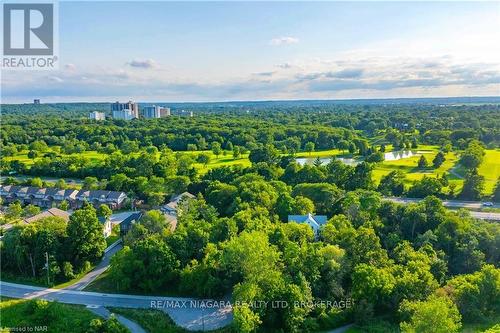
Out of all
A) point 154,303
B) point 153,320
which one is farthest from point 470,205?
point 153,320

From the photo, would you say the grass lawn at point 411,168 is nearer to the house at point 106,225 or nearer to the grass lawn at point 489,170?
the grass lawn at point 489,170

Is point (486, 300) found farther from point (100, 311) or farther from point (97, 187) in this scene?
point (97, 187)

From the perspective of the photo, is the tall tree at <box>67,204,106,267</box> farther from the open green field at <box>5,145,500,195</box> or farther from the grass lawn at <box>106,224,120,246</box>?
the open green field at <box>5,145,500,195</box>

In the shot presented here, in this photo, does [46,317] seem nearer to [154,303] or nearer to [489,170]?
[154,303]

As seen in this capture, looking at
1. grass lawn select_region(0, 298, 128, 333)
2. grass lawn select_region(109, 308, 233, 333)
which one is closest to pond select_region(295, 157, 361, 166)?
grass lawn select_region(109, 308, 233, 333)

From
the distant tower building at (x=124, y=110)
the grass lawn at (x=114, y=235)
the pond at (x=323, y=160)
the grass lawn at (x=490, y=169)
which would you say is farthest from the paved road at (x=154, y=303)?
the distant tower building at (x=124, y=110)

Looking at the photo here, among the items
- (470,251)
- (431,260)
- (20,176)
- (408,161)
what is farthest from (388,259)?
(20,176)
